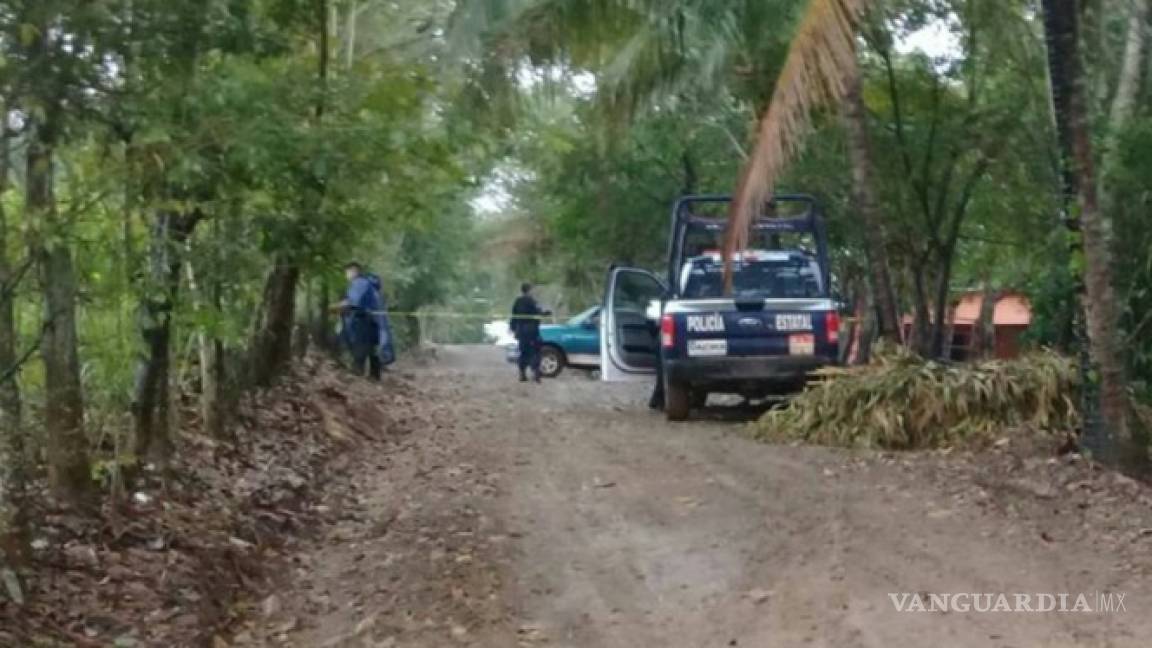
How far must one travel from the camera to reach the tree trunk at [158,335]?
27.3 feet

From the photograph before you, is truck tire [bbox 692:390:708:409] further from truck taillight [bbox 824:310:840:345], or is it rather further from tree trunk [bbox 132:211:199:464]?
tree trunk [bbox 132:211:199:464]

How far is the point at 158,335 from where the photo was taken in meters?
8.95

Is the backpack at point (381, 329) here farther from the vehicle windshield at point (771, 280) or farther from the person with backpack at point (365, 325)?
the vehicle windshield at point (771, 280)

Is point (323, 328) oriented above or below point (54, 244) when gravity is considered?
below

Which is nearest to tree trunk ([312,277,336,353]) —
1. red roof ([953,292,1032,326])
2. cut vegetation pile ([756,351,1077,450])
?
cut vegetation pile ([756,351,1077,450])

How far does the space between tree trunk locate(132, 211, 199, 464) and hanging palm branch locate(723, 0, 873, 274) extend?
122 inches

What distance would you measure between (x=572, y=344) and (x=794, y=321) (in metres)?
13.8

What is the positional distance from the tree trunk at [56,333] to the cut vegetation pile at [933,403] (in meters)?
7.77

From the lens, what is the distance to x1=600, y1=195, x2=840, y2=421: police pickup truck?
1623 centimetres

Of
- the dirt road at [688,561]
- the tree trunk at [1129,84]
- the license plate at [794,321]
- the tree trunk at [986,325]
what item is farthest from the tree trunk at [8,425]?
the tree trunk at [986,325]

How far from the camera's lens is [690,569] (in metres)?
8.31

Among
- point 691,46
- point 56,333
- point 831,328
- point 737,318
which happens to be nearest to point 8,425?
point 56,333

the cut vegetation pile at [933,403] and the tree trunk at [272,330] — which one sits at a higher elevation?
the tree trunk at [272,330]

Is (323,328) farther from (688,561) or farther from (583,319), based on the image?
(688,561)
